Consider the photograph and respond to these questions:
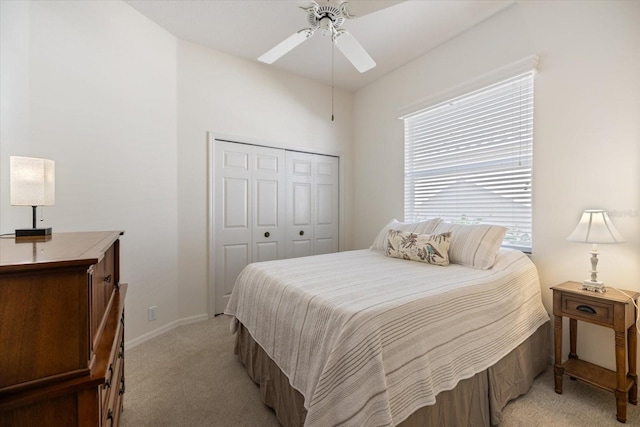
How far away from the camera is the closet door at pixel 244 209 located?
3232mm

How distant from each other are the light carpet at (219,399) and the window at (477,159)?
1089 millimetres

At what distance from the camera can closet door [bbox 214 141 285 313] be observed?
3.23 meters

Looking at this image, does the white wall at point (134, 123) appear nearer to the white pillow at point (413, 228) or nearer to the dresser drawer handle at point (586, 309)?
the white pillow at point (413, 228)

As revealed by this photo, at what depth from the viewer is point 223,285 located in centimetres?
328

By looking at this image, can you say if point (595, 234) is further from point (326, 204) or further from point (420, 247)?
point (326, 204)

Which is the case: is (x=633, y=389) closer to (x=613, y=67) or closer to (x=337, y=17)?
(x=613, y=67)

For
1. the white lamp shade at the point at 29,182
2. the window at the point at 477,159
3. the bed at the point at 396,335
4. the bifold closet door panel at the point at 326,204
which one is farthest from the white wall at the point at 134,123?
the window at the point at 477,159

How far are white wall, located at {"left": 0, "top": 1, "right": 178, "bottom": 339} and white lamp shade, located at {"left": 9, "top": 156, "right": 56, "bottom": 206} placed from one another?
2.24 ft

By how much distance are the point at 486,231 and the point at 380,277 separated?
1.04 m

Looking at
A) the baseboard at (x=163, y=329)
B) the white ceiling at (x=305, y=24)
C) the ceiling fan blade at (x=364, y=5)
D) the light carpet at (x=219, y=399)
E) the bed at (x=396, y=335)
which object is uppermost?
the white ceiling at (x=305, y=24)

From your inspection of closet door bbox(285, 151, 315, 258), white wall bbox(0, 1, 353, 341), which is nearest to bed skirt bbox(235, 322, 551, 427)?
white wall bbox(0, 1, 353, 341)

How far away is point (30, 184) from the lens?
1316 mm

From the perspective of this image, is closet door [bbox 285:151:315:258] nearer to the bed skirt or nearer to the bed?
the bed

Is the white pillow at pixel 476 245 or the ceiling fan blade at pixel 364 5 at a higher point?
the ceiling fan blade at pixel 364 5
